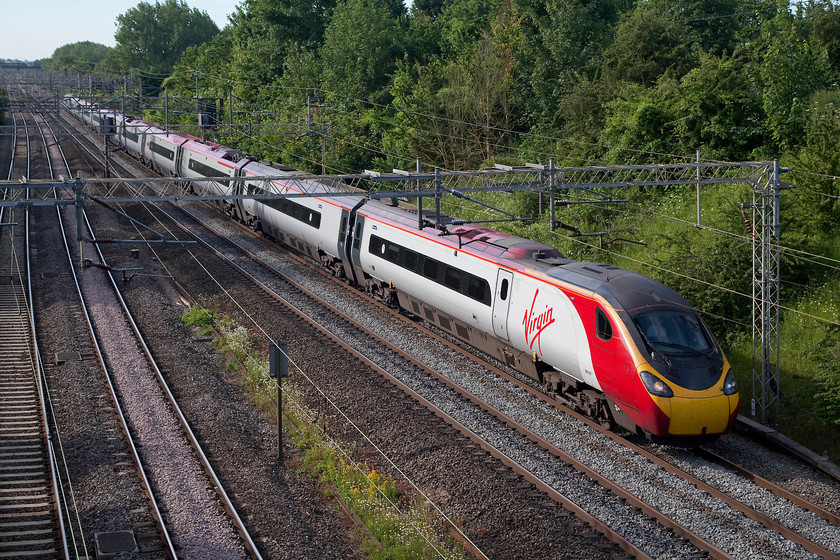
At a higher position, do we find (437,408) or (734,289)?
(734,289)

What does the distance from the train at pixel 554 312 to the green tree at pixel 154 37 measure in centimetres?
9245

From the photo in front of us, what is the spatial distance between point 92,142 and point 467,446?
57569 millimetres

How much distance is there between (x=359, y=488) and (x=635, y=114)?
70.5 ft

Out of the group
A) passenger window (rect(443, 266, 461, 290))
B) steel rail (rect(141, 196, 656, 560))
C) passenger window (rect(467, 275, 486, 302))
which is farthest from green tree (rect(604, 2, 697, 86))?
passenger window (rect(467, 275, 486, 302))

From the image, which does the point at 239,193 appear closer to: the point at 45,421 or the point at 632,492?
the point at 45,421

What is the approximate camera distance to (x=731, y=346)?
19.0 metres

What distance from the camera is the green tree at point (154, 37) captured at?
108062 millimetres

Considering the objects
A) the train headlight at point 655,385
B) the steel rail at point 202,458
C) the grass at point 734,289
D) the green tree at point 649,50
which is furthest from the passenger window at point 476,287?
the green tree at point 649,50

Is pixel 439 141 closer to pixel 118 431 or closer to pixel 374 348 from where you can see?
pixel 374 348

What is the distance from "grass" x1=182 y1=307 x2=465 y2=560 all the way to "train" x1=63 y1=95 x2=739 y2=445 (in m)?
4.15

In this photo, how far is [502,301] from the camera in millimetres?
16703

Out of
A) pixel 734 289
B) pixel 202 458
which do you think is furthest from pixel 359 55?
pixel 202 458

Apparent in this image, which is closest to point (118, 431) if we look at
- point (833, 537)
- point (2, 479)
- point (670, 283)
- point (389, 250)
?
point (2, 479)

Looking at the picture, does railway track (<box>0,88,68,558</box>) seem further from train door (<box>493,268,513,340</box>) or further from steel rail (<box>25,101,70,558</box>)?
train door (<box>493,268,513,340</box>)
